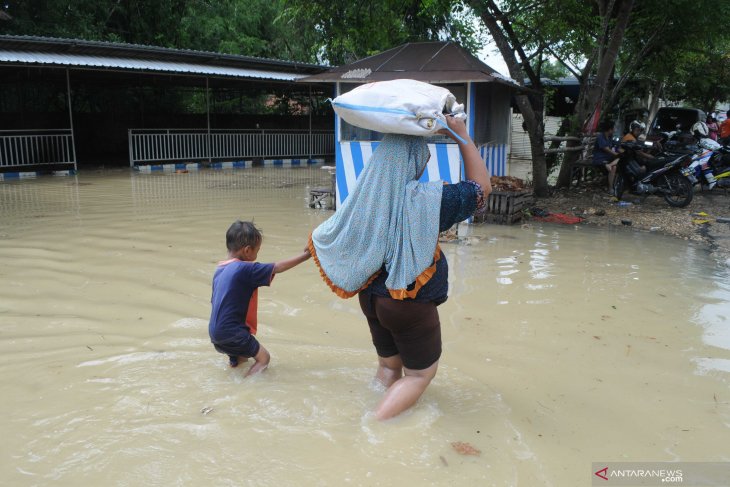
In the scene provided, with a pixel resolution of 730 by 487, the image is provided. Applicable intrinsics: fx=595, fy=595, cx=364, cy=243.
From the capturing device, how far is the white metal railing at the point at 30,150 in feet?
42.2

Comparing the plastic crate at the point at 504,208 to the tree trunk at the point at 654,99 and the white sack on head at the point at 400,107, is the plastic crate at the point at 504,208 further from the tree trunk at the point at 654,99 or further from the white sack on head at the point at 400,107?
the tree trunk at the point at 654,99

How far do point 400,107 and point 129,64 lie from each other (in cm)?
1197

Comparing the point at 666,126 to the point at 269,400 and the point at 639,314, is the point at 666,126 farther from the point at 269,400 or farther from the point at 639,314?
the point at 269,400

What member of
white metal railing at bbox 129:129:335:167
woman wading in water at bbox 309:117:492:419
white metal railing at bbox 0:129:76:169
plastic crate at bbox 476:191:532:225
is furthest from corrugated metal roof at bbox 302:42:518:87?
white metal railing at bbox 129:129:335:167

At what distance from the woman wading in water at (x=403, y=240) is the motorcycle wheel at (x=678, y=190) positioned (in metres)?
8.38

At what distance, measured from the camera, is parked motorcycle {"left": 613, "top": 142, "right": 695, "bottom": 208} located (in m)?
9.62

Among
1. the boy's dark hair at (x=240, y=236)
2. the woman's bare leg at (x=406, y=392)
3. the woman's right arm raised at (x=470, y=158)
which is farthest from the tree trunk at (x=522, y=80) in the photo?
the woman's bare leg at (x=406, y=392)

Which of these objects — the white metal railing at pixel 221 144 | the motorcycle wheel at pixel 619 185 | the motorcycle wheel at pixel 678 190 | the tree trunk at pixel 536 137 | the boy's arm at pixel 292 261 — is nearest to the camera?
the boy's arm at pixel 292 261

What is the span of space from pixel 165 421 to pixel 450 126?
1.96m

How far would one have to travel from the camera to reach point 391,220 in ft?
8.46

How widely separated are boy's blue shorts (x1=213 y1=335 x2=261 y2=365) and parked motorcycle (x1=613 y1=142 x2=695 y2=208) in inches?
335

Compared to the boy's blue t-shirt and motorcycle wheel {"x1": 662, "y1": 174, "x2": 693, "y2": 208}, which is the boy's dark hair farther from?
motorcycle wheel {"x1": 662, "y1": 174, "x2": 693, "y2": 208}

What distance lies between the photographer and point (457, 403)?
316 cm

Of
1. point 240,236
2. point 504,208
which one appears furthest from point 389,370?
point 504,208
